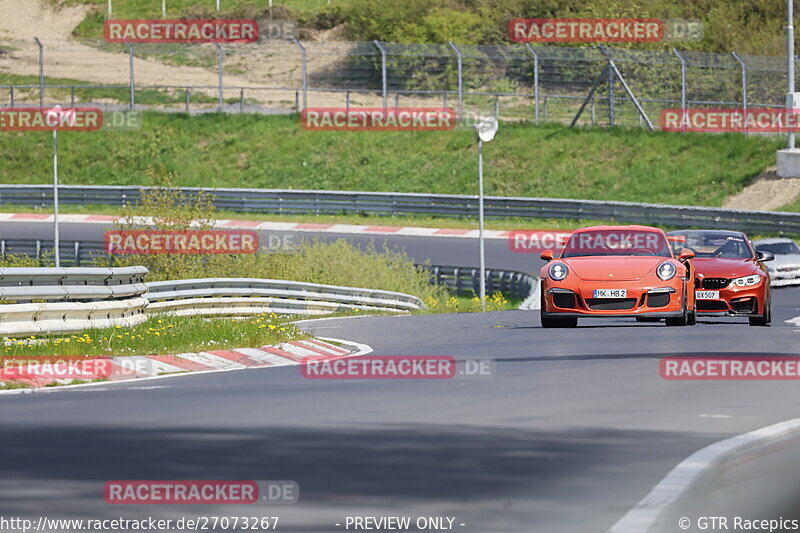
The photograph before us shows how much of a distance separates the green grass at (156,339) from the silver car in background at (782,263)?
608 inches

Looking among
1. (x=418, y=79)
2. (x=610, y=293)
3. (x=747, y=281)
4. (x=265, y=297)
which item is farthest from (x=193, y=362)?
(x=418, y=79)

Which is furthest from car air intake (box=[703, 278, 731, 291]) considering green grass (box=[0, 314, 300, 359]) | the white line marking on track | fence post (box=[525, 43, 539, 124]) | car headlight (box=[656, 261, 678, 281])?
fence post (box=[525, 43, 539, 124])

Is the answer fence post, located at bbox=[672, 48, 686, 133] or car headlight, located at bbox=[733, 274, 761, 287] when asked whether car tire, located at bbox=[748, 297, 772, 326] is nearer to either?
car headlight, located at bbox=[733, 274, 761, 287]

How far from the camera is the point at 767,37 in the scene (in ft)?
196

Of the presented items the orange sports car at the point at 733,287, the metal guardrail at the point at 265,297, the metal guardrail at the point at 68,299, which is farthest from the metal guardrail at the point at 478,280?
the metal guardrail at the point at 68,299

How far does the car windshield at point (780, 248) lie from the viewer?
32.2 m

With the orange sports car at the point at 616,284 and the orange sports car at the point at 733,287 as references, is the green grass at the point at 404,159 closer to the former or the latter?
the orange sports car at the point at 733,287

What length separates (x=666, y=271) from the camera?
715 inches

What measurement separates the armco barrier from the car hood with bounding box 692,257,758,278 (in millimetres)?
19885

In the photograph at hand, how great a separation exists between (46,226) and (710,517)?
4246cm

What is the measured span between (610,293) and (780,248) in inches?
Result: 615

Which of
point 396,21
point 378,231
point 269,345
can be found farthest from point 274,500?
point 396,21

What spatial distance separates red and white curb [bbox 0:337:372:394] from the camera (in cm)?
1468

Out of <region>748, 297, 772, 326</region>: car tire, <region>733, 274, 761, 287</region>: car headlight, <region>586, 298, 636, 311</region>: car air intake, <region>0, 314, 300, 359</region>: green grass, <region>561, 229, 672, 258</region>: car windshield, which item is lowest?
<region>748, 297, 772, 326</region>: car tire
